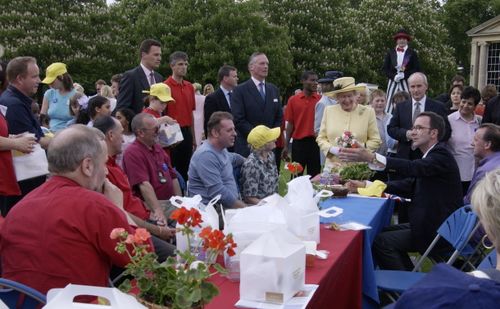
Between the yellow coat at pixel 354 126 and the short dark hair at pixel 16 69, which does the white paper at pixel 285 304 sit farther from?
the yellow coat at pixel 354 126

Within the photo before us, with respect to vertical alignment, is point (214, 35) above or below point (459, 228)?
above

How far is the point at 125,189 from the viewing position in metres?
3.88

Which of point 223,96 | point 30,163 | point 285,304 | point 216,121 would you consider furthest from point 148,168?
point 223,96

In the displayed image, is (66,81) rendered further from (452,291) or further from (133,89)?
(452,291)

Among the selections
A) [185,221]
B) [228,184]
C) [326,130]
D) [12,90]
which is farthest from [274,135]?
[185,221]

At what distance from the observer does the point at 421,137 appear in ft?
15.0

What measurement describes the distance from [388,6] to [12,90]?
3037cm

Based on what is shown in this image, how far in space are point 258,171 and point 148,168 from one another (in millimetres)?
1068

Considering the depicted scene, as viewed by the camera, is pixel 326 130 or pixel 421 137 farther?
pixel 326 130

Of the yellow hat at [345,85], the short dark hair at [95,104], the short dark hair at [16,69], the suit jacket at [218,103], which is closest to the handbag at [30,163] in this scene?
the short dark hair at [16,69]

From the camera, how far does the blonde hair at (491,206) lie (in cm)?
199

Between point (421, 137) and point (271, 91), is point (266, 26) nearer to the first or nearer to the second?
point (271, 91)

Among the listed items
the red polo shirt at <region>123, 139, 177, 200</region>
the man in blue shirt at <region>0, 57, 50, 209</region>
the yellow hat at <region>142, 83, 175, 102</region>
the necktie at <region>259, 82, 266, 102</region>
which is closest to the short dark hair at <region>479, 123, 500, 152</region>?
the red polo shirt at <region>123, 139, 177, 200</region>

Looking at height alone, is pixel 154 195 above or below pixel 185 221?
below
